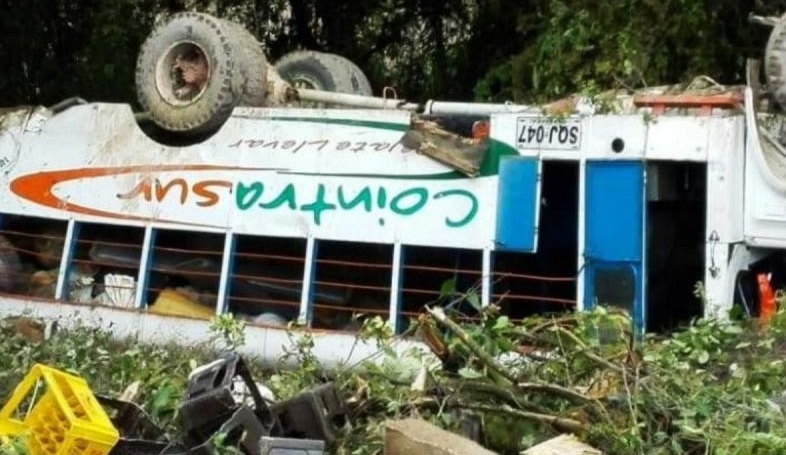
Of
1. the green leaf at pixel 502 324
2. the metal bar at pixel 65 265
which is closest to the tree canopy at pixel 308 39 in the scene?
the metal bar at pixel 65 265

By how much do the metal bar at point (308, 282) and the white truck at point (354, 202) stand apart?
0.01 metres

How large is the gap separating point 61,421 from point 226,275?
11.7ft

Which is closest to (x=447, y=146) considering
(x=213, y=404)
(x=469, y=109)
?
(x=469, y=109)

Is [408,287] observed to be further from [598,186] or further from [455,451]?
[455,451]

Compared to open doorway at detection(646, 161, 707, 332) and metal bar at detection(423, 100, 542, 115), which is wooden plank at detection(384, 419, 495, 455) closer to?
open doorway at detection(646, 161, 707, 332)

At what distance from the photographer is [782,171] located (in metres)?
8.12

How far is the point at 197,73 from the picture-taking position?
32.9 feet

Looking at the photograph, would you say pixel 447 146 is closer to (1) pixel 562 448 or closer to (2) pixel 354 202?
(2) pixel 354 202

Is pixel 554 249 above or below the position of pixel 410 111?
below

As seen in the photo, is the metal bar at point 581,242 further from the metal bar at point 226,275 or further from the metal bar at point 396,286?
the metal bar at point 226,275

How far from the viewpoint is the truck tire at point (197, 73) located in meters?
9.71

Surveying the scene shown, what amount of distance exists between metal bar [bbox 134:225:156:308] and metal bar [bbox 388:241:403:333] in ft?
5.87

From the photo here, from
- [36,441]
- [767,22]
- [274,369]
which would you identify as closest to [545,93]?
[767,22]

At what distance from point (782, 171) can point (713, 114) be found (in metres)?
0.51
